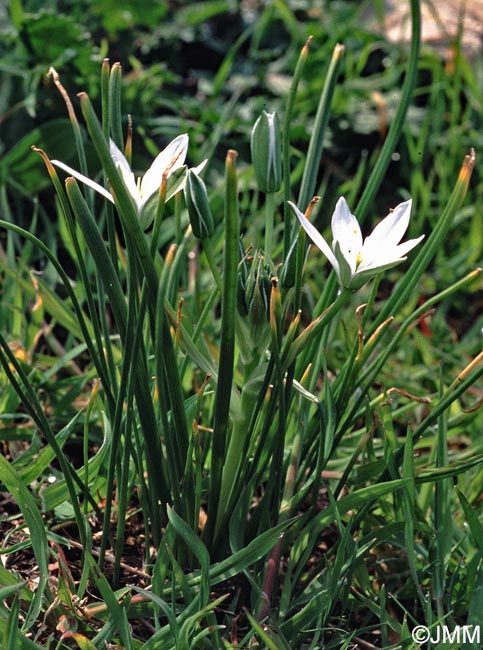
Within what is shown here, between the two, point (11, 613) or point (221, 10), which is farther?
point (221, 10)

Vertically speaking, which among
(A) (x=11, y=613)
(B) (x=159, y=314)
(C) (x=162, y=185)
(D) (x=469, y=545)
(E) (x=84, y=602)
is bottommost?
(D) (x=469, y=545)

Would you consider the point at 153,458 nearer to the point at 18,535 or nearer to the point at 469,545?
the point at 18,535

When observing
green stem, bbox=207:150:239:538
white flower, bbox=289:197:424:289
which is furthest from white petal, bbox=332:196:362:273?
green stem, bbox=207:150:239:538

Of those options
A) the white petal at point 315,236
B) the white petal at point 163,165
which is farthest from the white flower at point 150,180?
the white petal at point 315,236

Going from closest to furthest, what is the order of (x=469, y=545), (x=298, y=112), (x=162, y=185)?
(x=162, y=185), (x=469, y=545), (x=298, y=112)

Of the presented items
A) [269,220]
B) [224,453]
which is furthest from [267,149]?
[224,453]

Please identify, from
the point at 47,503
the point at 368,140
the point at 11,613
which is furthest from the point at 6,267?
the point at 368,140

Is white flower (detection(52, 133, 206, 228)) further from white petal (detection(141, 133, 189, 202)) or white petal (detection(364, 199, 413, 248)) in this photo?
white petal (detection(364, 199, 413, 248))
